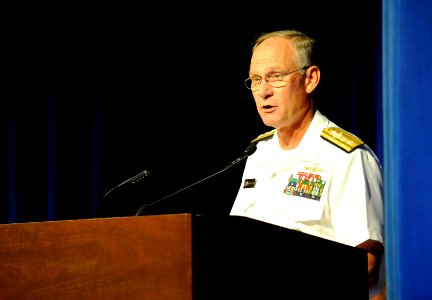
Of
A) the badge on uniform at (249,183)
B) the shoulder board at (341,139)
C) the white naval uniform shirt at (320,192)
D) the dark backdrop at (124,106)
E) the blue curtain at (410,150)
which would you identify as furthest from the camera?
the dark backdrop at (124,106)

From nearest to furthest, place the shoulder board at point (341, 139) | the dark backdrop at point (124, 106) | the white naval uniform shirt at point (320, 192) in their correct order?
1. the white naval uniform shirt at point (320, 192)
2. the shoulder board at point (341, 139)
3. the dark backdrop at point (124, 106)

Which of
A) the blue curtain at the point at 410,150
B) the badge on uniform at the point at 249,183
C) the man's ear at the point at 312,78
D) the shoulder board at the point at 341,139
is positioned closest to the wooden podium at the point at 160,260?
the blue curtain at the point at 410,150

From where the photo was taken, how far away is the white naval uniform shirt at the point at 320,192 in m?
1.85

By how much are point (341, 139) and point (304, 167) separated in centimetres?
15

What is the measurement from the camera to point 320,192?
1.94 metres

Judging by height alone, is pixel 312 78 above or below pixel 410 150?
above

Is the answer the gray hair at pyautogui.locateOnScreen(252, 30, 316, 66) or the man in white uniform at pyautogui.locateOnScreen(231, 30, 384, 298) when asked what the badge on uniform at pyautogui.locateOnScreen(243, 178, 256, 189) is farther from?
the gray hair at pyautogui.locateOnScreen(252, 30, 316, 66)

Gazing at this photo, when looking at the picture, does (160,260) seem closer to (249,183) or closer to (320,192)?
(320,192)

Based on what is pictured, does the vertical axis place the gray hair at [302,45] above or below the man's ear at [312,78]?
above

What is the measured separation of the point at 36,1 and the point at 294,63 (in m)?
1.72

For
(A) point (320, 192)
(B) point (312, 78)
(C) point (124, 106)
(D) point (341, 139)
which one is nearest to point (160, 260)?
(A) point (320, 192)

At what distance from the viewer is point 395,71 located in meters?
1.38

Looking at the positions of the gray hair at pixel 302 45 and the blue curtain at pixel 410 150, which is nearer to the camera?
the blue curtain at pixel 410 150

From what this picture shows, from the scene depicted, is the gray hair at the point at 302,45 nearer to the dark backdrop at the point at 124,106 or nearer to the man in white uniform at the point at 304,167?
the man in white uniform at the point at 304,167
